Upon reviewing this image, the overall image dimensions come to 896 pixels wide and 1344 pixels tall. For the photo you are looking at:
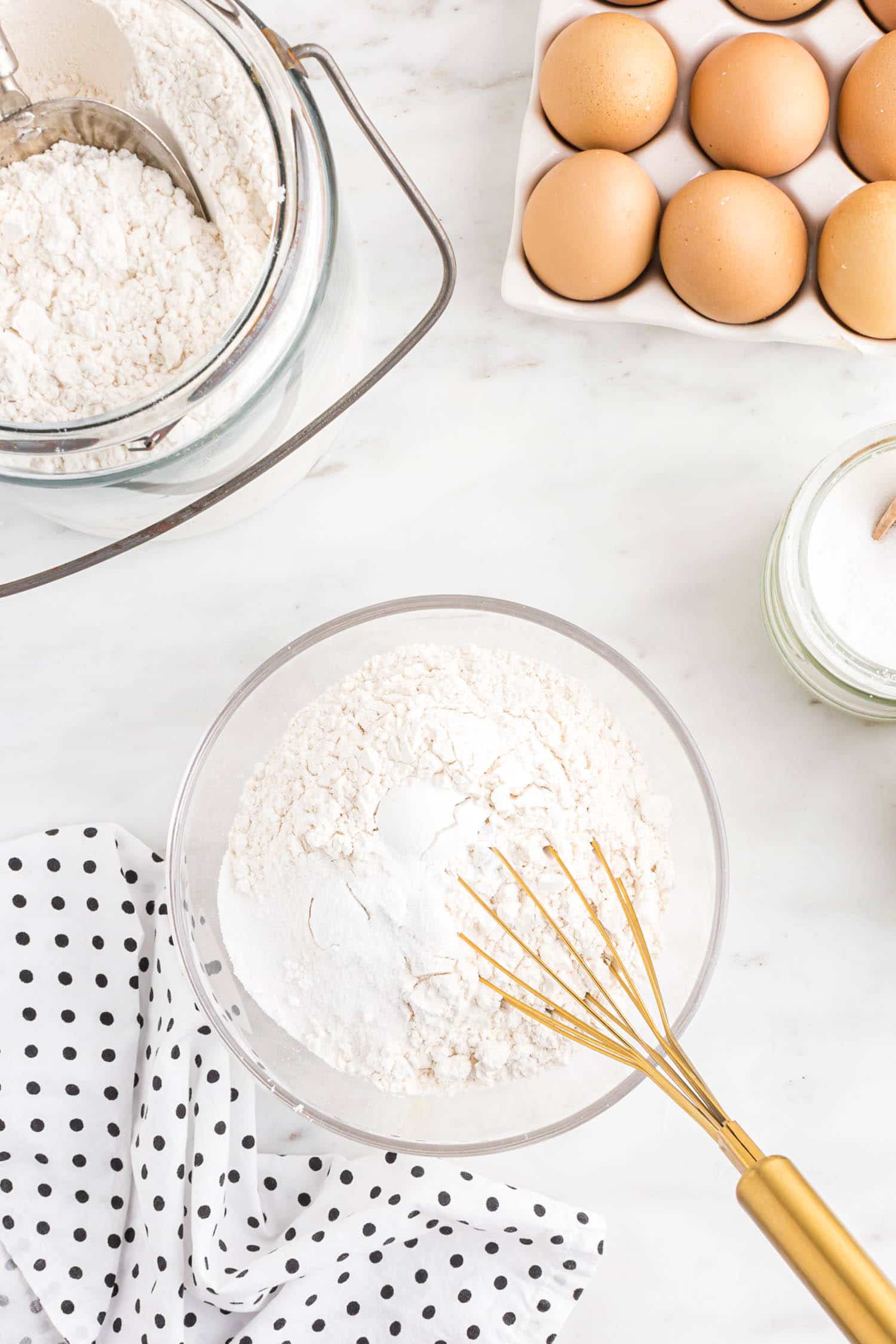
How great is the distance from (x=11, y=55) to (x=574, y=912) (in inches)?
23.9

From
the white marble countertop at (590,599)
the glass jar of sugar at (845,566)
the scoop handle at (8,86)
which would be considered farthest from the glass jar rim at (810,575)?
the scoop handle at (8,86)

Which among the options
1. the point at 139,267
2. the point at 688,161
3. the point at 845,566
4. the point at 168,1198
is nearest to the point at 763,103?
the point at 688,161

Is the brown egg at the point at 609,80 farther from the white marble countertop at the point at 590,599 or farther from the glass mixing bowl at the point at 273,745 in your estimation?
the glass mixing bowl at the point at 273,745

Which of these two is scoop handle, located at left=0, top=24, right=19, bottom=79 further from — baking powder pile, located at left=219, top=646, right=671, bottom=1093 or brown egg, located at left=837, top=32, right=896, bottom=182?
brown egg, located at left=837, top=32, right=896, bottom=182

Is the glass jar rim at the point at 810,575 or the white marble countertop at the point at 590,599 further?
the white marble countertop at the point at 590,599

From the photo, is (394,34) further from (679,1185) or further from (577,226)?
(679,1185)

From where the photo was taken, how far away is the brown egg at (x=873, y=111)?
0.67 meters

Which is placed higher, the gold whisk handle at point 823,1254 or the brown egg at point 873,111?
the brown egg at point 873,111

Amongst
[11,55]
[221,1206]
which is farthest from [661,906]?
[11,55]

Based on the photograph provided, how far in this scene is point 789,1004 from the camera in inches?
29.7

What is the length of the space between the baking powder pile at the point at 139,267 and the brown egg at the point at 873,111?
1.28 feet

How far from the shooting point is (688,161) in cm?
72

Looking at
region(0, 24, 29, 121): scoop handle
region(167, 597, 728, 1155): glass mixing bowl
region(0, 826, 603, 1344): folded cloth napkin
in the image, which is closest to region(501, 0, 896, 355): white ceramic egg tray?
region(167, 597, 728, 1155): glass mixing bowl

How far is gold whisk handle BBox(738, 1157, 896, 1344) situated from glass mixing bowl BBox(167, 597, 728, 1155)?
23 cm
